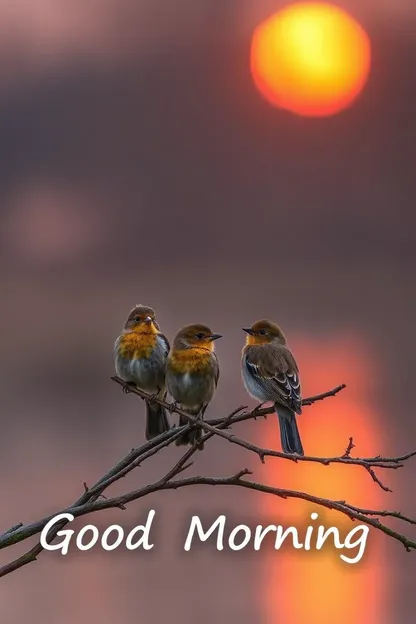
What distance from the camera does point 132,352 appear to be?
16.6 feet

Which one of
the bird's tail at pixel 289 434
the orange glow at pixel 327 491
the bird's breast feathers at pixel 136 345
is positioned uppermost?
the orange glow at pixel 327 491

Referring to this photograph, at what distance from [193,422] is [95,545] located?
934mm

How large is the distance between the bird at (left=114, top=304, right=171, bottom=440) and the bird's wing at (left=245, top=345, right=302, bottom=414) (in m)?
0.40

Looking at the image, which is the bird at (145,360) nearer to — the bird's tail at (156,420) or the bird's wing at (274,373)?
the bird's tail at (156,420)

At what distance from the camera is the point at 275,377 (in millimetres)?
5121

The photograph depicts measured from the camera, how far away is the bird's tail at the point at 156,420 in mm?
4457

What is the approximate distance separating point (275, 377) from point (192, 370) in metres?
0.63

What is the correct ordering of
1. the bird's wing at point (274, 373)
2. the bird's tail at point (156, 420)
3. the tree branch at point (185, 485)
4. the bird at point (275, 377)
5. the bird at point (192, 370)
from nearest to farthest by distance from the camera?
the tree branch at point (185, 485)
the bird at point (192, 370)
the bird's tail at point (156, 420)
the bird at point (275, 377)
the bird's wing at point (274, 373)

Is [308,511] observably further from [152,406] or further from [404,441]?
[404,441]

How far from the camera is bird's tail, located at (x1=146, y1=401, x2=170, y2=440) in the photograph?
446 centimetres

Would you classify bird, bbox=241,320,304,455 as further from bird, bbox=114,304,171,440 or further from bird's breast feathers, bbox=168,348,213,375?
bird, bbox=114,304,171,440

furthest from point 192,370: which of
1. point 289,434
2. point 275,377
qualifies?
point 275,377

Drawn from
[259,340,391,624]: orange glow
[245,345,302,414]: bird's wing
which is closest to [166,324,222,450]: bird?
[245,345,302,414]: bird's wing

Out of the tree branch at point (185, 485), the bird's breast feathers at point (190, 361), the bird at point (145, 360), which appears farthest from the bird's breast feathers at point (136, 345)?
the tree branch at point (185, 485)
